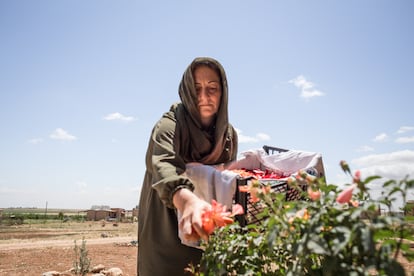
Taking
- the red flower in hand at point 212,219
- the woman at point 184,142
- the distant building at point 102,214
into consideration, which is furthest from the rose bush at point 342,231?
the distant building at point 102,214

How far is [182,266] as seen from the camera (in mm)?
1979

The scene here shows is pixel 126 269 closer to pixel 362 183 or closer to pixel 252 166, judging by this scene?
pixel 252 166

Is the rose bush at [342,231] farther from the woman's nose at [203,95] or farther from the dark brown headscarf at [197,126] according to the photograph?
the woman's nose at [203,95]

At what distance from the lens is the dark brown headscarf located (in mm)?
2025

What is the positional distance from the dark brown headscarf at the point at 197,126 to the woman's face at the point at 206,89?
3 centimetres

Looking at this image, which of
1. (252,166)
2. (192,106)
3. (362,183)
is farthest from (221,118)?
(362,183)

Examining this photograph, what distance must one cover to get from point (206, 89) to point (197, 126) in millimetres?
245

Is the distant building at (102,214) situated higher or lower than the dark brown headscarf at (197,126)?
lower

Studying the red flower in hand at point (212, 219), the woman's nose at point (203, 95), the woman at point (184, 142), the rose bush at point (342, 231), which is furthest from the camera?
the woman's nose at point (203, 95)

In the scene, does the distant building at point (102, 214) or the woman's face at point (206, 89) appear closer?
the woman's face at point (206, 89)

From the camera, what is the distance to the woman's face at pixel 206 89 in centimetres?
209

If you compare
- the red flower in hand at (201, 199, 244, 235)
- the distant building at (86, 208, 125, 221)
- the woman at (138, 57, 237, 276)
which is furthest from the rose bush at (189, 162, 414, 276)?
the distant building at (86, 208, 125, 221)

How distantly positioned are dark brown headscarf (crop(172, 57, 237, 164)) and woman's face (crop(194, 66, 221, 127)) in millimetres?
29

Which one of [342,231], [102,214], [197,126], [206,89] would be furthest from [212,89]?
[102,214]
